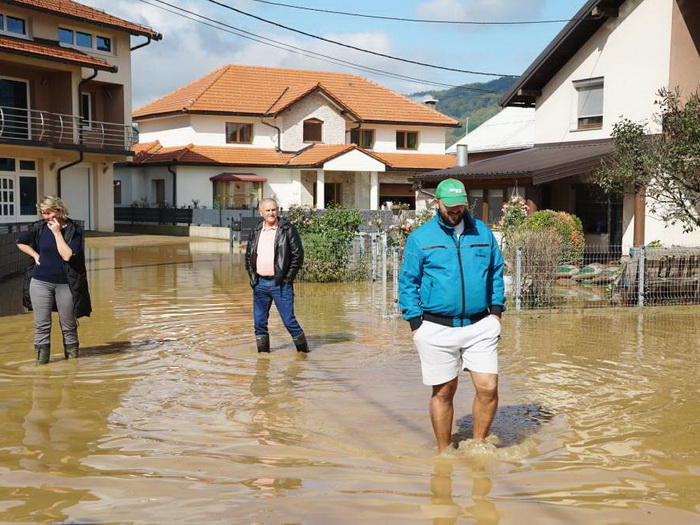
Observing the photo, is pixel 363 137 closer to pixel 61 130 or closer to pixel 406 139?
pixel 406 139

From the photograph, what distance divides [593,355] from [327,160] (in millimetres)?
33063

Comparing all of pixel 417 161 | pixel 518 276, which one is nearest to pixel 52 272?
pixel 518 276

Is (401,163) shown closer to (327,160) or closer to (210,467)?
(327,160)

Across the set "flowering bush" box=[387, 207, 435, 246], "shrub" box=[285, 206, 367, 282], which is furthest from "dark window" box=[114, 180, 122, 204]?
"flowering bush" box=[387, 207, 435, 246]

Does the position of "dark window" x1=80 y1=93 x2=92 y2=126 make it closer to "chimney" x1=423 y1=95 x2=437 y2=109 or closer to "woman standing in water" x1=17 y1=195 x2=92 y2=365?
"chimney" x1=423 y1=95 x2=437 y2=109

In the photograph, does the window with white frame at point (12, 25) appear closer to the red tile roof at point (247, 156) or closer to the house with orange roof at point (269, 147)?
the red tile roof at point (247, 156)

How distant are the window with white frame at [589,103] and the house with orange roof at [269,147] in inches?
787

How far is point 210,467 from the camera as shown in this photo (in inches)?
233

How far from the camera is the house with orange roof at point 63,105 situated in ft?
106

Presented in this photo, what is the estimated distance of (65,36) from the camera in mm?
35281

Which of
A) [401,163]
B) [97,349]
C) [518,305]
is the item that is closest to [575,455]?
[97,349]

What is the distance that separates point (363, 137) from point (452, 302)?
42.7 meters

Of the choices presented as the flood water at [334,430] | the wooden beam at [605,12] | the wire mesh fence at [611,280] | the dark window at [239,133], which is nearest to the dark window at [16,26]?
the dark window at [239,133]

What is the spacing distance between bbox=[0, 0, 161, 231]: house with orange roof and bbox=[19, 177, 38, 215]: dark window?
4 cm
